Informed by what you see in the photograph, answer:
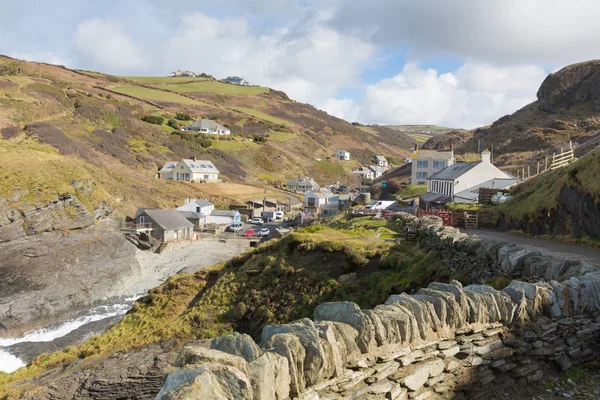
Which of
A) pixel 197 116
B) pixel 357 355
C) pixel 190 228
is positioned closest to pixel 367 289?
pixel 357 355

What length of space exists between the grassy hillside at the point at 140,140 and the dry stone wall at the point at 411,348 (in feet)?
160

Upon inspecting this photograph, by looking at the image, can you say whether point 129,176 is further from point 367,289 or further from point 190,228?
point 367,289

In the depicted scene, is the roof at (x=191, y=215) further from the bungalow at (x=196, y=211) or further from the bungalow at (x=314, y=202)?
the bungalow at (x=314, y=202)

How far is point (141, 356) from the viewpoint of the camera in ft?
69.2

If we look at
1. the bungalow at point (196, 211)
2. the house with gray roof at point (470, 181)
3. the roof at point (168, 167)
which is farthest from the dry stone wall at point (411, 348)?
the roof at point (168, 167)

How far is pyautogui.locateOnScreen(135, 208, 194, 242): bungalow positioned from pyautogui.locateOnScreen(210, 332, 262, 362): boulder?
176 ft

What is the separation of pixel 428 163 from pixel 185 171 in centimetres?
5424

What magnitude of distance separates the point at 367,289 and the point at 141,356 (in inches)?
480

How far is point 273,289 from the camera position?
23766 mm

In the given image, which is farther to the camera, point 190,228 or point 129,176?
point 129,176

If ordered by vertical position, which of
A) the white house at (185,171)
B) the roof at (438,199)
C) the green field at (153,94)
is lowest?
the roof at (438,199)

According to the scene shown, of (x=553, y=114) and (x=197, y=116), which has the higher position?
(x=197, y=116)

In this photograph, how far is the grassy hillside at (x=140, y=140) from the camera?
2489 inches

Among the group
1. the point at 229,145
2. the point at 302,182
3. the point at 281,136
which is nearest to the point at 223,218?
the point at 302,182
